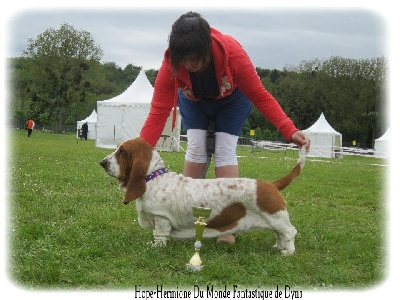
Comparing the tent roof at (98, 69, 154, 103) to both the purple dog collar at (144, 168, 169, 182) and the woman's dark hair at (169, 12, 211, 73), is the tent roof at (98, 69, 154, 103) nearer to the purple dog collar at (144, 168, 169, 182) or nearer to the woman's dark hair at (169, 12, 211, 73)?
the purple dog collar at (144, 168, 169, 182)

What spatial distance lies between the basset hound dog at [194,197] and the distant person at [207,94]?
340mm

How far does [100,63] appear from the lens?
182 feet

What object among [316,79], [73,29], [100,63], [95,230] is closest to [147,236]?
[95,230]

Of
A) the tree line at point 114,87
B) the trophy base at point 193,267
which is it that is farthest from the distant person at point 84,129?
the trophy base at point 193,267

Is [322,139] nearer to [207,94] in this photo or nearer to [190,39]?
[207,94]

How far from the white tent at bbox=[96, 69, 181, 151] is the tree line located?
25.1 meters

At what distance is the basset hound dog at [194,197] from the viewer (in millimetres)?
4199

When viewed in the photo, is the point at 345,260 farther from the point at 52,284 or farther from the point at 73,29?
the point at 73,29

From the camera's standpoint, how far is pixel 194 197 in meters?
4.24

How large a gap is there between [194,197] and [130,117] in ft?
67.3

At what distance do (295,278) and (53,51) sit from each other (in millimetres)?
51575

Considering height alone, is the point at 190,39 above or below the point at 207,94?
above

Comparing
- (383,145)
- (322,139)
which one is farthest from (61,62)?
(383,145)

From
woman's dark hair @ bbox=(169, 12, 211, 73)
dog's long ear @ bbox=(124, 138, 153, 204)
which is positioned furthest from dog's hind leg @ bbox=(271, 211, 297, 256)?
woman's dark hair @ bbox=(169, 12, 211, 73)
